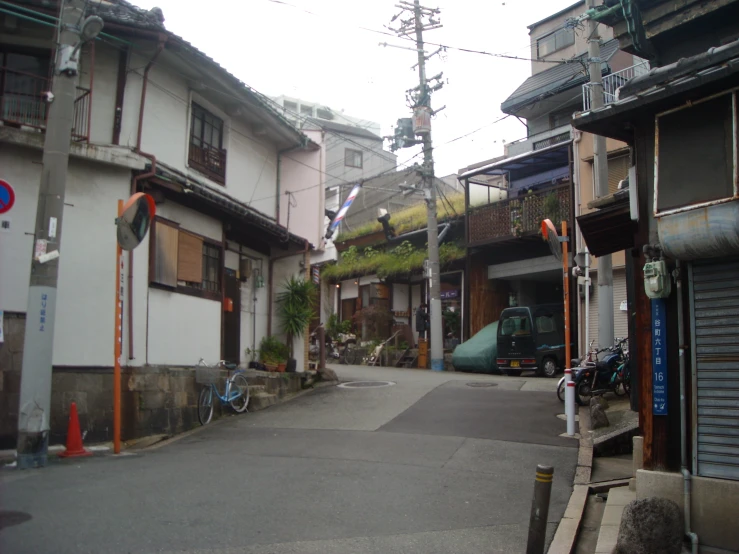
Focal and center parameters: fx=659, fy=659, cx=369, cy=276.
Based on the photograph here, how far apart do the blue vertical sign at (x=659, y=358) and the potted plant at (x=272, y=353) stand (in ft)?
36.8

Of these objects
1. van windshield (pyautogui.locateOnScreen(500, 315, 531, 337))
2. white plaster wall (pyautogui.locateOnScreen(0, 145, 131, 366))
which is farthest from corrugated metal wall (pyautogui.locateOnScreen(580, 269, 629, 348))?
white plaster wall (pyautogui.locateOnScreen(0, 145, 131, 366))

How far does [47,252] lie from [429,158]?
18.2 meters

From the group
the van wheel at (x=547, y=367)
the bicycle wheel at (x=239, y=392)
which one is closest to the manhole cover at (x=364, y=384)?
the bicycle wheel at (x=239, y=392)

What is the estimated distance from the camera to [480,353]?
2223cm

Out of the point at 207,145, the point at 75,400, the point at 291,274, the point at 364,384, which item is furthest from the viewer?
Result: the point at 291,274

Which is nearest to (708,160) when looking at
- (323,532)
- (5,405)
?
(323,532)

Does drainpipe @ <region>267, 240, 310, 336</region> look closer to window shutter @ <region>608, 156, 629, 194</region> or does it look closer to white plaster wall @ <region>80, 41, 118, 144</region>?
white plaster wall @ <region>80, 41, 118, 144</region>

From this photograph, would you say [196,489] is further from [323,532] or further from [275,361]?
[275,361]

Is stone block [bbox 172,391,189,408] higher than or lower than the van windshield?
lower

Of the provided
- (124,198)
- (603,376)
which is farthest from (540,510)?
(603,376)

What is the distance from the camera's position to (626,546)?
562 centimetres

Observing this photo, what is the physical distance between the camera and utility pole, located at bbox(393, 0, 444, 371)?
24.0 meters

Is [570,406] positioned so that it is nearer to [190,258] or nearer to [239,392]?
[239,392]

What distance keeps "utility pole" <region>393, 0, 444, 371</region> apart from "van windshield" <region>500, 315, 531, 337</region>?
306 cm
